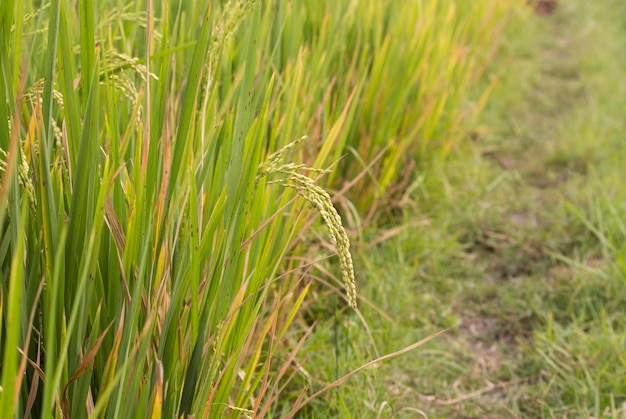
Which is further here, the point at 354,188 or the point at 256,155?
the point at 354,188

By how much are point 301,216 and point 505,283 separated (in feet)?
3.51

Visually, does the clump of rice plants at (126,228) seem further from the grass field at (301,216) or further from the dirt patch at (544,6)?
the dirt patch at (544,6)

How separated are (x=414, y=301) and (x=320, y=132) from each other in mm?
534

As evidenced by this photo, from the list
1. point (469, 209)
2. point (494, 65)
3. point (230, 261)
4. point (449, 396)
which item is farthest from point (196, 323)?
point (494, 65)

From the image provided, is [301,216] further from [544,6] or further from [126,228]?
[544,6]

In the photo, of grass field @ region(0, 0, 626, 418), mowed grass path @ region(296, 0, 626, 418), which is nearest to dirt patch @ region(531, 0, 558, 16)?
grass field @ region(0, 0, 626, 418)

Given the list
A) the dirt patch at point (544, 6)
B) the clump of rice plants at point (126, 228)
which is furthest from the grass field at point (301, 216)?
the dirt patch at point (544, 6)

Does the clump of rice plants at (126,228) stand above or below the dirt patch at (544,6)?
above

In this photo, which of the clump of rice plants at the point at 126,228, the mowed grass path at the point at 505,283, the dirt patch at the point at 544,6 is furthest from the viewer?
the dirt patch at the point at 544,6

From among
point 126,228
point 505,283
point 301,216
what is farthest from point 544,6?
point 126,228

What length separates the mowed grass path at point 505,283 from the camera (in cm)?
172

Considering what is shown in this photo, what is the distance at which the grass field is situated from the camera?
2.91ft

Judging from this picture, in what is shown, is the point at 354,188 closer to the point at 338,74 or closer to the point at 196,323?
the point at 338,74

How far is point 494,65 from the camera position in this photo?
4066 mm
